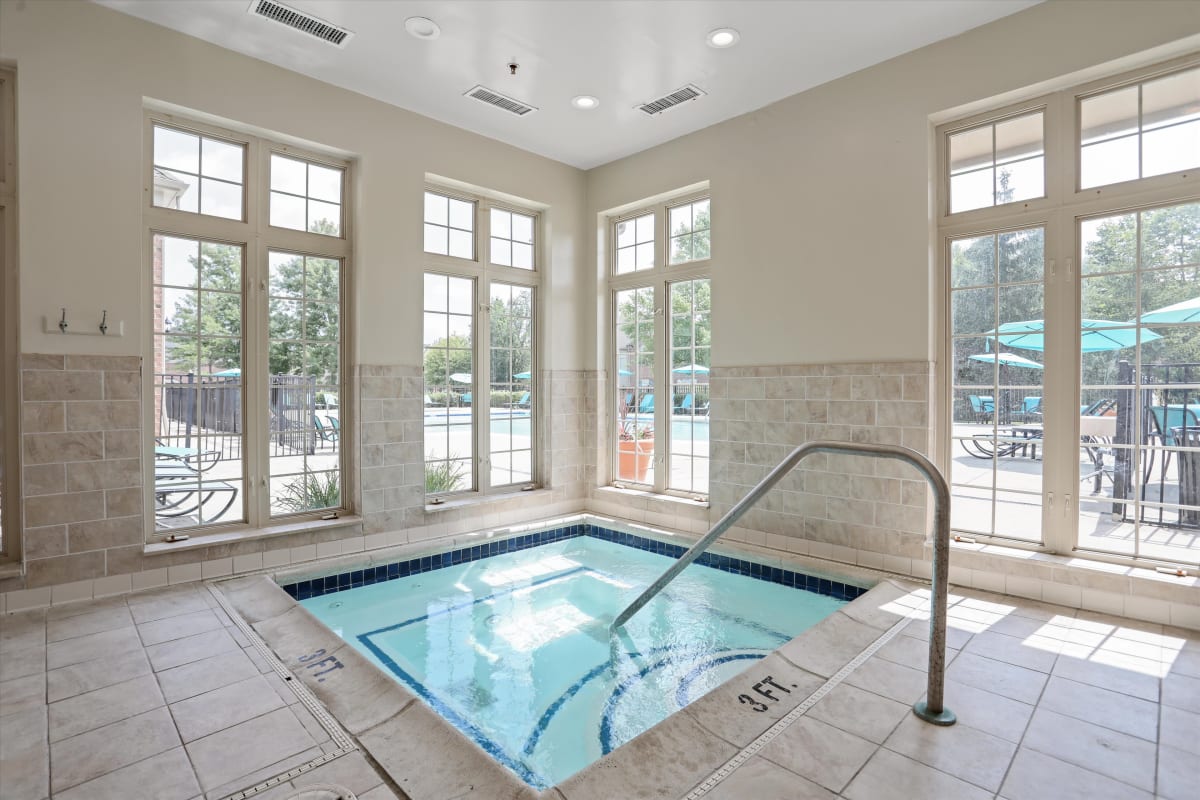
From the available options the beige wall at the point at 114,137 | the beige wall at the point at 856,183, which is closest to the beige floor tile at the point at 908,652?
the beige wall at the point at 856,183

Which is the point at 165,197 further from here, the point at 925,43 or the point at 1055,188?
the point at 1055,188

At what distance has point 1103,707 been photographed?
1994 mm

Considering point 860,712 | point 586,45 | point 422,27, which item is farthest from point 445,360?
point 860,712

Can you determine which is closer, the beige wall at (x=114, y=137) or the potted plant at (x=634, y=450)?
the beige wall at (x=114, y=137)

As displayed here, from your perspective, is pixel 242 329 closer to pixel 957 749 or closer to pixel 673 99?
pixel 673 99

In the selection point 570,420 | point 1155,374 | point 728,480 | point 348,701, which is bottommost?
point 348,701

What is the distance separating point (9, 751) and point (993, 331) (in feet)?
14.7

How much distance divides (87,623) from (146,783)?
1526 millimetres

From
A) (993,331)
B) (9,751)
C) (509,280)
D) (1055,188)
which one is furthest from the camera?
(509,280)

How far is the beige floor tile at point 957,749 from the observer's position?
166cm

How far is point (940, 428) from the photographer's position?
11.3 ft

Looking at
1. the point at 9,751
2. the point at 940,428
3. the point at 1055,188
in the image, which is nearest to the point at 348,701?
the point at 9,751

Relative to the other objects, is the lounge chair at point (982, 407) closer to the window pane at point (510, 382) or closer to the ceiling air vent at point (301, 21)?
the window pane at point (510, 382)

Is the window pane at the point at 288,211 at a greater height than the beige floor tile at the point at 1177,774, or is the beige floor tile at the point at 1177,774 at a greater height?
the window pane at the point at 288,211
